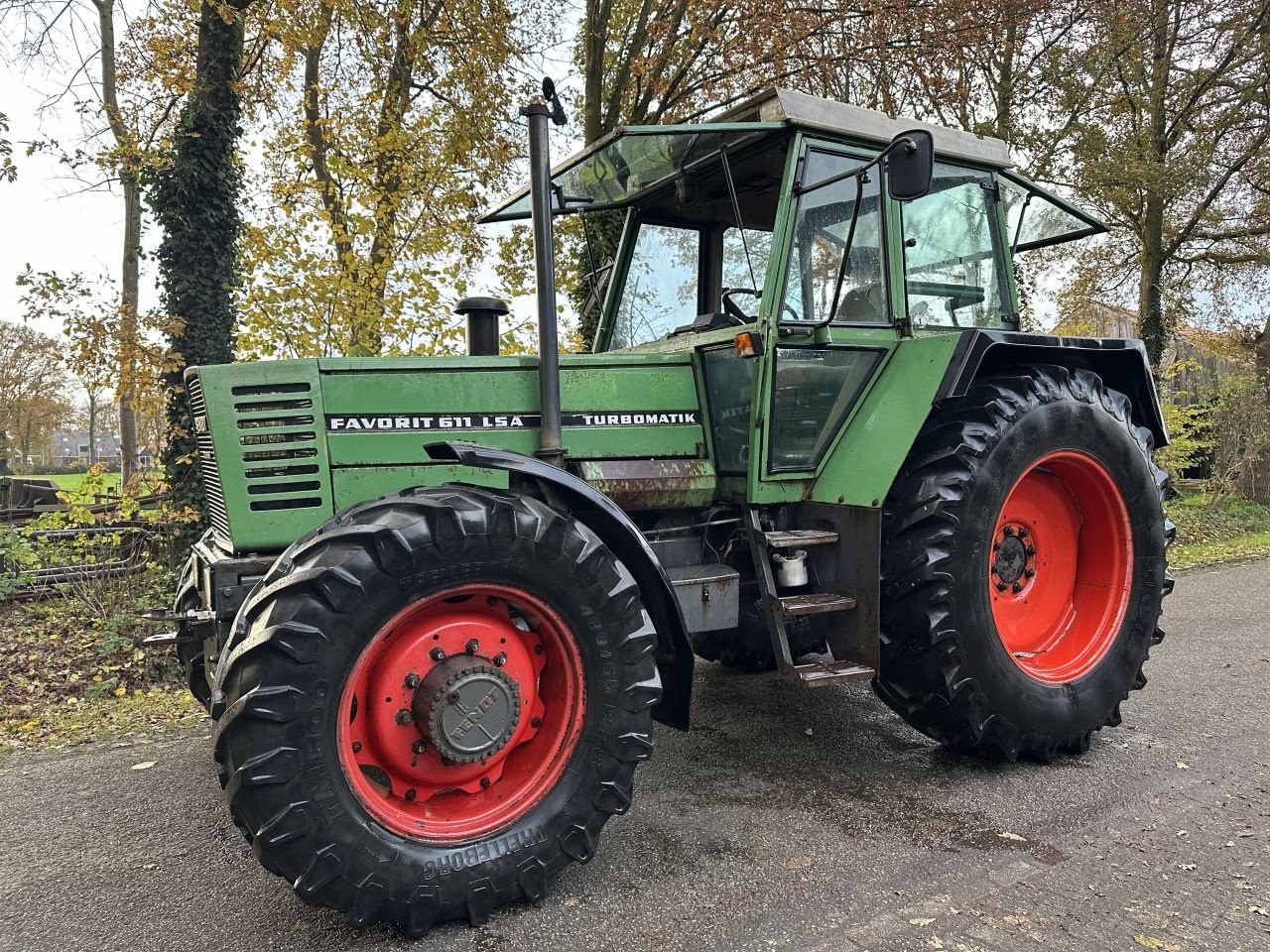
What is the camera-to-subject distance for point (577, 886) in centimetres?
259

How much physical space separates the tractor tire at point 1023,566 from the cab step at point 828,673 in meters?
0.16

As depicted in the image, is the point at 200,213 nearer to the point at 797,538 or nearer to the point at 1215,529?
the point at 797,538

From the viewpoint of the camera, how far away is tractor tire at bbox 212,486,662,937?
2201 millimetres

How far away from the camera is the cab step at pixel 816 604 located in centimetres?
317

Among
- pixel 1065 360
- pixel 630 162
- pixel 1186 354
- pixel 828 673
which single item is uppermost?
pixel 1186 354

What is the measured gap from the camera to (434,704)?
2432 millimetres

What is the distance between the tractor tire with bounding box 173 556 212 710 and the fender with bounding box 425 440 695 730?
1.21 m

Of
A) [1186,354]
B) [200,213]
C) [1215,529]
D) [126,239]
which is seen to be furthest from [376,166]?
[1186,354]

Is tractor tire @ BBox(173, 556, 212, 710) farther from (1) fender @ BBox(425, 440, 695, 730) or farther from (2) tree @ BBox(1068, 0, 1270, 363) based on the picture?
(2) tree @ BBox(1068, 0, 1270, 363)

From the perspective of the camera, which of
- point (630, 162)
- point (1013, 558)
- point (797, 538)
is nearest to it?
point (797, 538)

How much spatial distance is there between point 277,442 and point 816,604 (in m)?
2.02

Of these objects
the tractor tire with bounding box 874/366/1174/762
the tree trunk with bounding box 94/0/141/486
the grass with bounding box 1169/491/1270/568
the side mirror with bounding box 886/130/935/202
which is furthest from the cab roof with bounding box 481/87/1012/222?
the grass with bounding box 1169/491/1270/568

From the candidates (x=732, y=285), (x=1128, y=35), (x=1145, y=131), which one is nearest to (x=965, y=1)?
(x=1128, y=35)

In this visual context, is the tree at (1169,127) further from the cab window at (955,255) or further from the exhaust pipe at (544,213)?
the exhaust pipe at (544,213)
